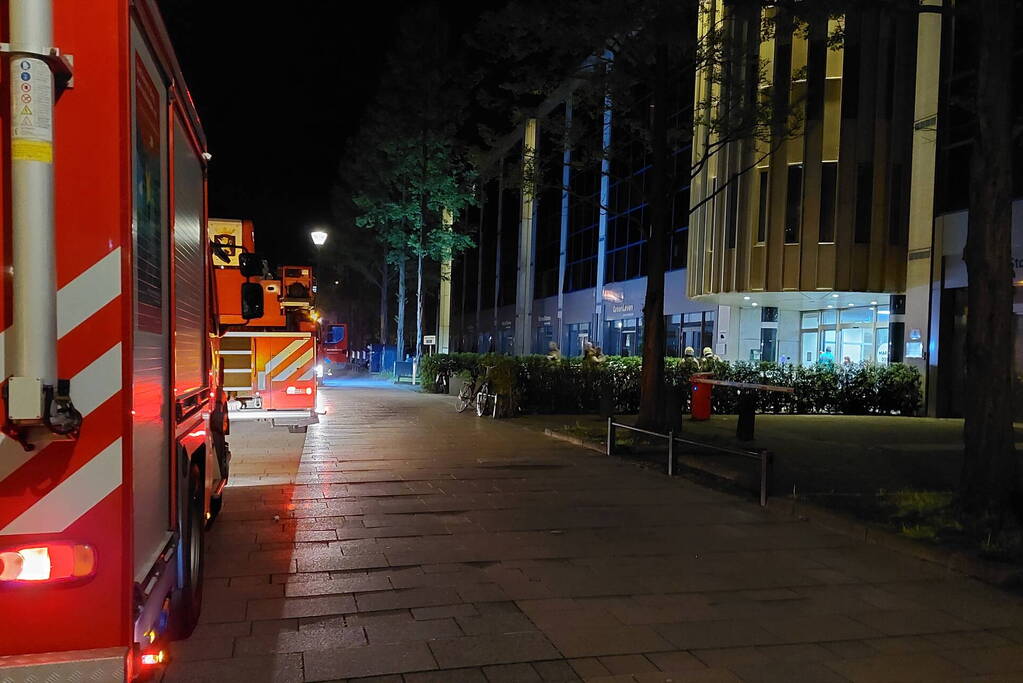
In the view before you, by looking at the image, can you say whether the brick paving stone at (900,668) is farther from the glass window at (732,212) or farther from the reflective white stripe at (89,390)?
the glass window at (732,212)

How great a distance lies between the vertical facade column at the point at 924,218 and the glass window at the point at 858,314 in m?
4.21

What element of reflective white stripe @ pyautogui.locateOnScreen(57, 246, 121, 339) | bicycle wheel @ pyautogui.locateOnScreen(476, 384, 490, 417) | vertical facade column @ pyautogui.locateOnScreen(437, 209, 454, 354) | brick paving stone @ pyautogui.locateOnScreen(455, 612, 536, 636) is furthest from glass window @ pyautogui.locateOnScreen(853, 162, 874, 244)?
reflective white stripe @ pyautogui.locateOnScreen(57, 246, 121, 339)

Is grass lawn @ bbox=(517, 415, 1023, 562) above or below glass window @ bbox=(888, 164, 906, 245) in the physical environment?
below

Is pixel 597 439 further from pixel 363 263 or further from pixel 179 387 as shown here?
pixel 363 263

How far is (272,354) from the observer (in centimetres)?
1087

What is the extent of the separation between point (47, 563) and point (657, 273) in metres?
11.5

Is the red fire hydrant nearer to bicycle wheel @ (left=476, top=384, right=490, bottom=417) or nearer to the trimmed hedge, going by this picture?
the trimmed hedge

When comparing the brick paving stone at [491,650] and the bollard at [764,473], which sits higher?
the bollard at [764,473]

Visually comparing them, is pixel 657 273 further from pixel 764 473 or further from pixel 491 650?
pixel 491 650

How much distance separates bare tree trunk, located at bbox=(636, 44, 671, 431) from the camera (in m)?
13.0

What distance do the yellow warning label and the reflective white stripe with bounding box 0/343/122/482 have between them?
2.11 ft

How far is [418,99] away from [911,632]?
95.9 ft

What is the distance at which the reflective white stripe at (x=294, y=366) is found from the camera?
11.0m

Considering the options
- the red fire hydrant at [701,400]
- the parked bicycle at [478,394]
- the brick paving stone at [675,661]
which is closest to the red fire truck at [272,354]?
the parked bicycle at [478,394]
